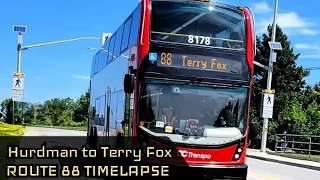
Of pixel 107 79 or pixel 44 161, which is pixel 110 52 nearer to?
pixel 107 79

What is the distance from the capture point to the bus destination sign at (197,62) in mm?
10562

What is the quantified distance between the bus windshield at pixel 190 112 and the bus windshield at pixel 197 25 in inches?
39.4

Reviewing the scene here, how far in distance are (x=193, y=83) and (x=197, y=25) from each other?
1371mm

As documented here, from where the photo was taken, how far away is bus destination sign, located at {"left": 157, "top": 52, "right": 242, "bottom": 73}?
1056cm

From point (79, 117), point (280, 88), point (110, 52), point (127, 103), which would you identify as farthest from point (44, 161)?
point (79, 117)

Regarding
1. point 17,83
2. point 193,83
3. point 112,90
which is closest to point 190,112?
point 193,83

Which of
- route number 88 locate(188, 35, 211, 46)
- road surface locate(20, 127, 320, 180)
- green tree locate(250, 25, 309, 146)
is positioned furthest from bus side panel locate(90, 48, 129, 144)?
green tree locate(250, 25, 309, 146)

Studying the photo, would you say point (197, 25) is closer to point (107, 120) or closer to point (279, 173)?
point (107, 120)

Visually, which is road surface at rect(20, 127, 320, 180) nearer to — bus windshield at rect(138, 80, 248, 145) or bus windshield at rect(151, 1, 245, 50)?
bus windshield at rect(138, 80, 248, 145)

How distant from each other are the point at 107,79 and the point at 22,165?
643 centimetres

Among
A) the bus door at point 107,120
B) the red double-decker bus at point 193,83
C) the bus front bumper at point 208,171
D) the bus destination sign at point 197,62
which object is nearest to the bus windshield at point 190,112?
the red double-decker bus at point 193,83

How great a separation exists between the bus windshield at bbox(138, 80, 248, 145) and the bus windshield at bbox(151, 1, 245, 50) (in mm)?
1002

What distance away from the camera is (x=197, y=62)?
35.1ft

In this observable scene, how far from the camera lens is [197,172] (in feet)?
33.3
